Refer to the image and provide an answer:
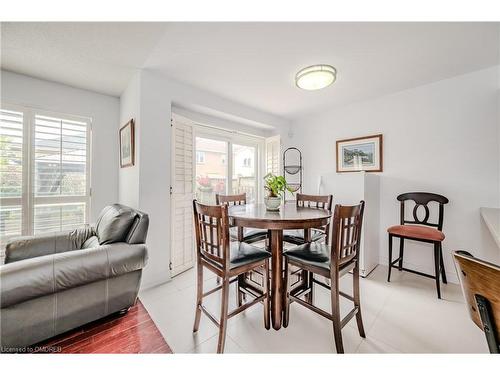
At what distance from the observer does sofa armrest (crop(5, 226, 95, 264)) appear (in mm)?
1862

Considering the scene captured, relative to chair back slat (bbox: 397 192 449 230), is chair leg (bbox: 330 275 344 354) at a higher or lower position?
lower

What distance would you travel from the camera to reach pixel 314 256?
5.05 ft

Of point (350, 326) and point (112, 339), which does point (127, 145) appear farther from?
point (350, 326)

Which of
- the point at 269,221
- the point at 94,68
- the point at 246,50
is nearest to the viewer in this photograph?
the point at 269,221

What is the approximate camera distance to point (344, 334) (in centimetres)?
155

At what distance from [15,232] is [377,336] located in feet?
12.7

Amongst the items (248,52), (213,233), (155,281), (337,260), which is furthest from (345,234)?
(155,281)

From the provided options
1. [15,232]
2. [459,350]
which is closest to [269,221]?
[459,350]

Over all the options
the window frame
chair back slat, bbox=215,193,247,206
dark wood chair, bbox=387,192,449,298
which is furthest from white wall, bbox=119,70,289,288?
dark wood chair, bbox=387,192,449,298

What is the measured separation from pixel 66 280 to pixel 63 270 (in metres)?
0.08

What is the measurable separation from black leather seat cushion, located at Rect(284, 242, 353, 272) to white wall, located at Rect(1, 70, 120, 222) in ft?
9.09

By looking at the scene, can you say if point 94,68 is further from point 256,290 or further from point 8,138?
point 256,290

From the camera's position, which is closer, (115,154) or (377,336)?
(377,336)

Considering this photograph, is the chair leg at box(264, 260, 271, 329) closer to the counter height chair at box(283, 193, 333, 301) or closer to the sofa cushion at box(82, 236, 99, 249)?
the counter height chair at box(283, 193, 333, 301)
